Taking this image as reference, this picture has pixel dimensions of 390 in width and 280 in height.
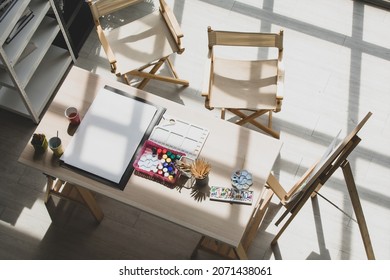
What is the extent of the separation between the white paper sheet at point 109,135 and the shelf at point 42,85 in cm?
103

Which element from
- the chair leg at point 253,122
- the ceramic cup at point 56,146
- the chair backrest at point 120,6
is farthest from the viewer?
the chair leg at point 253,122

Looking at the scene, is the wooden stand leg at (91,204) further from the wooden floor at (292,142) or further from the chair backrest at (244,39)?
the chair backrest at (244,39)

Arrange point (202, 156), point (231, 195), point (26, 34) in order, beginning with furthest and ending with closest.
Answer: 1. point (26, 34)
2. point (202, 156)
3. point (231, 195)

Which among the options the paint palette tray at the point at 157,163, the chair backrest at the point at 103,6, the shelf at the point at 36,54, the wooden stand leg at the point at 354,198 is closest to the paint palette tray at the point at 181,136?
the paint palette tray at the point at 157,163

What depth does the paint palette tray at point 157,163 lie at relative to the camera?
10.5 feet

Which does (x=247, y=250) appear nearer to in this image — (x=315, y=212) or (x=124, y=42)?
(x=315, y=212)

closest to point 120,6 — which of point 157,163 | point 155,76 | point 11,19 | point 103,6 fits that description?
point 103,6

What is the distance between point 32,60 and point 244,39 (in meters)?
1.64

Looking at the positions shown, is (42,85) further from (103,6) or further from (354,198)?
(354,198)

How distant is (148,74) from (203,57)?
22.8 inches

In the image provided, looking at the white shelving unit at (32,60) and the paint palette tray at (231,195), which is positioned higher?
the white shelving unit at (32,60)

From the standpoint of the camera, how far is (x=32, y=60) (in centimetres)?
405
